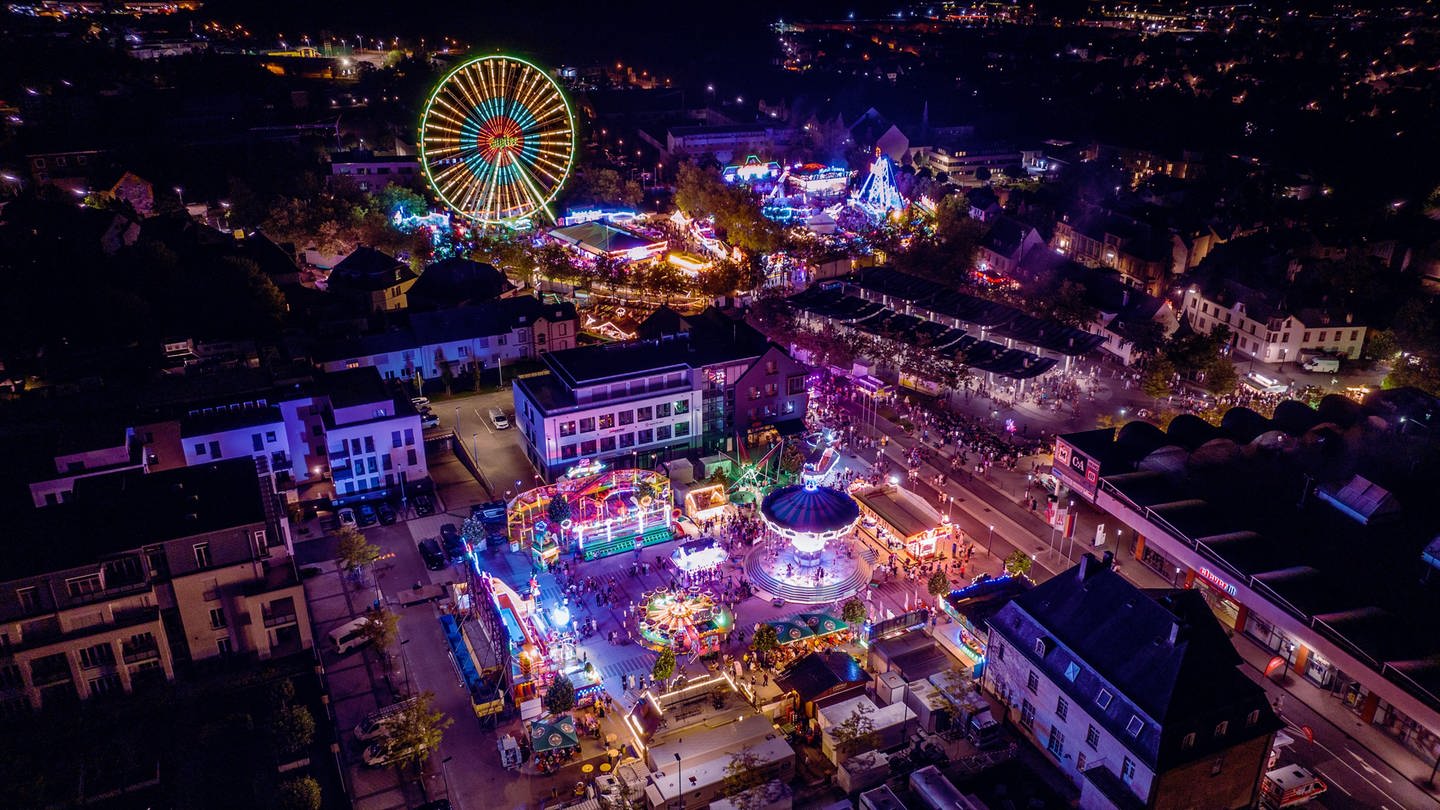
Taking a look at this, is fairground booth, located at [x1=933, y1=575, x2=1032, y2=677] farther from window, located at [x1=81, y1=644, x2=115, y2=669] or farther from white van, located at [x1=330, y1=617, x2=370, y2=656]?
window, located at [x1=81, y1=644, x2=115, y2=669]

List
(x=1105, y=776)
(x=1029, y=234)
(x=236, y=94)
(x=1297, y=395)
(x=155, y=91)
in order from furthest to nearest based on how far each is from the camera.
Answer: (x=236, y=94) → (x=155, y=91) → (x=1029, y=234) → (x=1297, y=395) → (x=1105, y=776)

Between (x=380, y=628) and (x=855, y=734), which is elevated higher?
(x=380, y=628)

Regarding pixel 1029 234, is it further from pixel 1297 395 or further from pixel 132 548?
pixel 132 548

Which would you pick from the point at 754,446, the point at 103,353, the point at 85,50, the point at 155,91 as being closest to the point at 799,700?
the point at 754,446

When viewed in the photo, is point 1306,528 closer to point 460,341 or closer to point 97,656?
point 97,656

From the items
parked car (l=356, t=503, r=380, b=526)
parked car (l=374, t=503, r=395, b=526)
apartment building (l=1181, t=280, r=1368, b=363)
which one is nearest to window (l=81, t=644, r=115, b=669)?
parked car (l=356, t=503, r=380, b=526)

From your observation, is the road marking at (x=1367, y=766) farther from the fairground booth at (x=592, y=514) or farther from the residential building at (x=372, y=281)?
the residential building at (x=372, y=281)

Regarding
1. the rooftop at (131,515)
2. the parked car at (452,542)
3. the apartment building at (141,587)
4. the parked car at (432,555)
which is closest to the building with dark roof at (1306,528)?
the parked car at (452,542)

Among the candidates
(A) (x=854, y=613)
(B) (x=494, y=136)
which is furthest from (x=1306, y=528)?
(B) (x=494, y=136)
